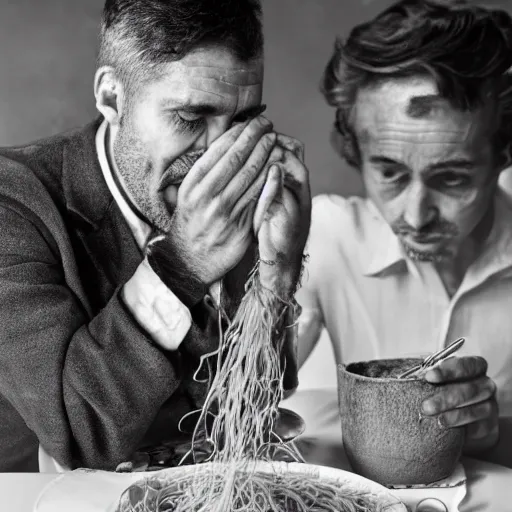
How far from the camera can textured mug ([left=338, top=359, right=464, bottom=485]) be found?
1.13 metres

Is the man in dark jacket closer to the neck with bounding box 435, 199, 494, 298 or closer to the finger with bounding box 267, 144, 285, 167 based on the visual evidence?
the finger with bounding box 267, 144, 285, 167

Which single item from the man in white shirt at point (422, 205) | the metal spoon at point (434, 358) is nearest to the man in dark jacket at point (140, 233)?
the man in white shirt at point (422, 205)

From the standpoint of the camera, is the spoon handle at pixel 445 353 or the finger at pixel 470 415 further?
the spoon handle at pixel 445 353

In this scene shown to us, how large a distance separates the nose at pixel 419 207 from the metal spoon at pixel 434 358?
227 millimetres

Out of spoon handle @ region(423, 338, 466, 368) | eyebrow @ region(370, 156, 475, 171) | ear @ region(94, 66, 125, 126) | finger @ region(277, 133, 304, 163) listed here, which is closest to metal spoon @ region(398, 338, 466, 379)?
spoon handle @ region(423, 338, 466, 368)

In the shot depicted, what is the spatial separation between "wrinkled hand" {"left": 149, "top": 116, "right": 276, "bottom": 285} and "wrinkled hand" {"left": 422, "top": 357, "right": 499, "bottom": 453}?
0.40 m

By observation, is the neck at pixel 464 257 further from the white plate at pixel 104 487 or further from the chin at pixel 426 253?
the white plate at pixel 104 487

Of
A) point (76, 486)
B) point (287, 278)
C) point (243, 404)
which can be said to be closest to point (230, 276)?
point (287, 278)

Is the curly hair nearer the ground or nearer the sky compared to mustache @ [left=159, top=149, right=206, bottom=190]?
nearer the sky

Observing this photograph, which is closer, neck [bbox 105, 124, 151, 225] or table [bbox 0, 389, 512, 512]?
table [bbox 0, 389, 512, 512]

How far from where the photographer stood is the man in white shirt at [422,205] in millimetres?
1354

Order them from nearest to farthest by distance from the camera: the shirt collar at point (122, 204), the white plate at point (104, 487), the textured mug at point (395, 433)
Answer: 1. the white plate at point (104, 487)
2. the textured mug at point (395, 433)
3. the shirt collar at point (122, 204)

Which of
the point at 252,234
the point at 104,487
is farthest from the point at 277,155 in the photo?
the point at 104,487

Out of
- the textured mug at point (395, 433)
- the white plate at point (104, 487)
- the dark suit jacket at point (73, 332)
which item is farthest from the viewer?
the dark suit jacket at point (73, 332)
